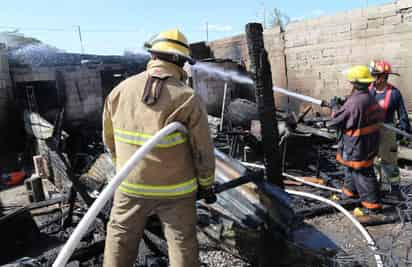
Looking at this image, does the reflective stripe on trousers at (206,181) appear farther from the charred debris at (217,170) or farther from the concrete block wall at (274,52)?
the concrete block wall at (274,52)

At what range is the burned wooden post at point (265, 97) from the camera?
9.86 feet

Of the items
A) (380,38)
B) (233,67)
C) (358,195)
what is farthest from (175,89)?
(233,67)

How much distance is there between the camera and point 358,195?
4520 millimetres

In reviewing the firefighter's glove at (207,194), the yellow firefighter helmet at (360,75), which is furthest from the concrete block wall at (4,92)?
the yellow firefighter helmet at (360,75)

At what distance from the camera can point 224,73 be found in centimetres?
1081

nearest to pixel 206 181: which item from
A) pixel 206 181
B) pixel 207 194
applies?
pixel 206 181

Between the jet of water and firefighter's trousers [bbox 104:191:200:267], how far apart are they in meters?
8.24

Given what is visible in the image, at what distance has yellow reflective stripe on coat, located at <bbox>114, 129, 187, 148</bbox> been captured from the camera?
2.32 metres

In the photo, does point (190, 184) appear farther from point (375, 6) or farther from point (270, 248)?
point (375, 6)

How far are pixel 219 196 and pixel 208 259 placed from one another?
25.2 inches

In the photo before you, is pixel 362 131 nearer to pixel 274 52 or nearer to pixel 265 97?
pixel 265 97

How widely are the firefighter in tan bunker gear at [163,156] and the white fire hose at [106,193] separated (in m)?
0.11

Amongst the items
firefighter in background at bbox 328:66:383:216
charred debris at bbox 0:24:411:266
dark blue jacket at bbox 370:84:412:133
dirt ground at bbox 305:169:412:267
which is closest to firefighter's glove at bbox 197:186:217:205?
charred debris at bbox 0:24:411:266

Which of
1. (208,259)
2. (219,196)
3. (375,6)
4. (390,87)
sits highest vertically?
(375,6)
